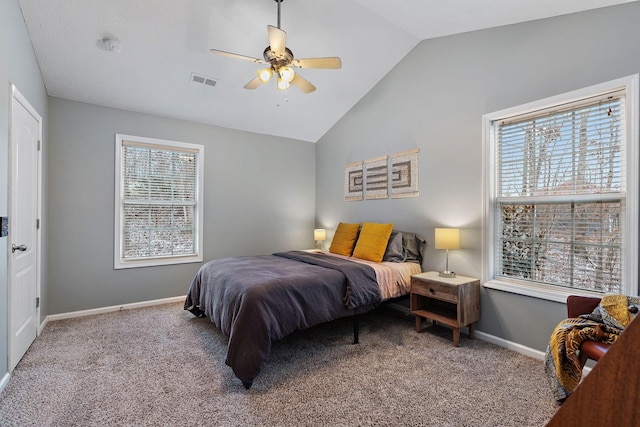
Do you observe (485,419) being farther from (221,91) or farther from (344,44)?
(221,91)

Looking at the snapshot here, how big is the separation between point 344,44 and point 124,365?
12.3ft

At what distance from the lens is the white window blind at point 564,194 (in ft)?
7.52

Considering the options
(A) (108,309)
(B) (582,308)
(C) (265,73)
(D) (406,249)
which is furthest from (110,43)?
(B) (582,308)

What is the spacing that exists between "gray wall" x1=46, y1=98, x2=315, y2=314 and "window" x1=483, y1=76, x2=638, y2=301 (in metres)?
3.16

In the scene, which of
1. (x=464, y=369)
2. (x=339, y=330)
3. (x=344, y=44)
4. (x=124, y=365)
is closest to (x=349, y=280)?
(x=339, y=330)

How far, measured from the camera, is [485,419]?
6.01 feet

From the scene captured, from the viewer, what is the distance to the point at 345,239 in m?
4.19

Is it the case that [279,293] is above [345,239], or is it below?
below

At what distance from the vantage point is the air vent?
3467 mm

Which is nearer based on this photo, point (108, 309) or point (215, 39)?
point (215, 39)

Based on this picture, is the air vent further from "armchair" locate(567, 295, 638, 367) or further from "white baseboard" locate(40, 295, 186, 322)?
"armchair" locate(567, 295, 638, 367)

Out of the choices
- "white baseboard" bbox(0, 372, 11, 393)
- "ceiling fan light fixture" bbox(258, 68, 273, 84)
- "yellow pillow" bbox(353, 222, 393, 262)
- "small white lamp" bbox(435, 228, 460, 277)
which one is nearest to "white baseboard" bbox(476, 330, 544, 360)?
"small white lamp" bbox(435, 228, 460, 277)

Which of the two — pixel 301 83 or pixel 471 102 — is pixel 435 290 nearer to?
A: pixel 471 102

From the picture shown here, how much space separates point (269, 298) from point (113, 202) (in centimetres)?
272
